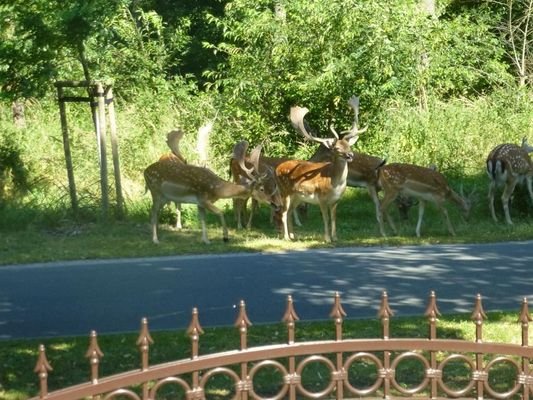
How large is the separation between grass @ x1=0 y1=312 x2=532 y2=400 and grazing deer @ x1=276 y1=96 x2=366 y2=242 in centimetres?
540

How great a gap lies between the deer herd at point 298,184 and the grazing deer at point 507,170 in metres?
0.05

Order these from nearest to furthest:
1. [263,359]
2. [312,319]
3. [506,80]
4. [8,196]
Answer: [263,359]
[312,319]
[8,196]
[506,80]

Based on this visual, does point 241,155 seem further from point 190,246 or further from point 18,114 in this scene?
point 18,114

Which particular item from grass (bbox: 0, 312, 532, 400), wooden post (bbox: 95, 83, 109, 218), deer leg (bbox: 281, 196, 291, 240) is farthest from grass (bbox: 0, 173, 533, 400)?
wooden post (bbox: 95, 83, 109, 218)

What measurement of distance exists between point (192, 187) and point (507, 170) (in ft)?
16.9

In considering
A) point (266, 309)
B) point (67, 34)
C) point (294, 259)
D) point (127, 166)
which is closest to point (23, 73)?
point (67, 34)

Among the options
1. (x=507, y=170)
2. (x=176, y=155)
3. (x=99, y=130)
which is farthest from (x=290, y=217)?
(x=507, y=170)

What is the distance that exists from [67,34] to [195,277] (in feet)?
16.7

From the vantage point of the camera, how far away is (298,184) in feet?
52.3

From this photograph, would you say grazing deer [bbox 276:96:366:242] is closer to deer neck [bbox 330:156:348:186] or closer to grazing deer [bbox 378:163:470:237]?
deer neck [bbox 330:156:348:186]

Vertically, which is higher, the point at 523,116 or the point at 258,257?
the point at 523,116

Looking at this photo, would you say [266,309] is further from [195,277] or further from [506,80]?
[506,80]

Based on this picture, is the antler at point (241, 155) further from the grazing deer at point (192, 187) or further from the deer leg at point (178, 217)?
the deer leg at point (178, 217)

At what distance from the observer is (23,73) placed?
16953mm
